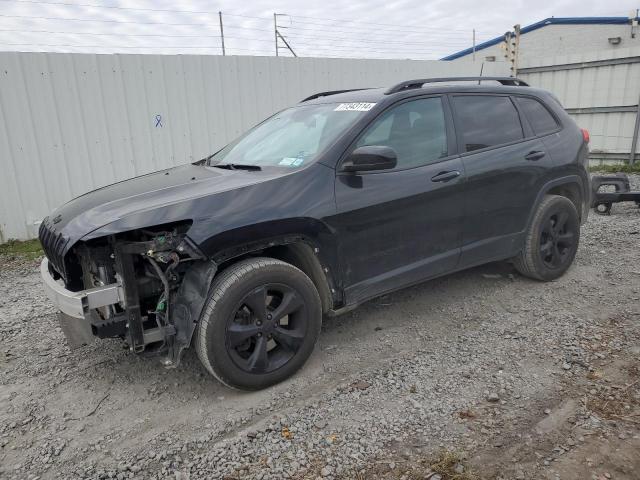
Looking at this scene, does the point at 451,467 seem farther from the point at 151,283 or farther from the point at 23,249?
the point at 23,249

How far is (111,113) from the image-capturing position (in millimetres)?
7297

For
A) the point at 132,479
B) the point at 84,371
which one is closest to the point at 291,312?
the point at 132,479

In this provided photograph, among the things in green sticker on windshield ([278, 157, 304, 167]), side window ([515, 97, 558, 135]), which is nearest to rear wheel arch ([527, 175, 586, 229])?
side window ([515, 97, 558, 135])

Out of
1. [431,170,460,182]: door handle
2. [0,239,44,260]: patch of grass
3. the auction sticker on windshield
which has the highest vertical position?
the auction sticker on windshield

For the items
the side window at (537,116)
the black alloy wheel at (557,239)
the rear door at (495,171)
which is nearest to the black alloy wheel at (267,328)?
the rear door at (495,171)

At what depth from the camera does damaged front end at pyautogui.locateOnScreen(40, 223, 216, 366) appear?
268cm

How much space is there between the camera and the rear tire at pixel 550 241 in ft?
14.5

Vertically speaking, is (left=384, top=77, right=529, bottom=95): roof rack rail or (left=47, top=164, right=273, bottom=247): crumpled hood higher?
(left=384, top=77, right=529, bottom=95): roof rack rail

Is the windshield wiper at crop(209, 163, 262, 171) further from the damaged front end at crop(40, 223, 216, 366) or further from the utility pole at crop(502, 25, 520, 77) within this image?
the utility pole at crop(502, 25, 520, 77)

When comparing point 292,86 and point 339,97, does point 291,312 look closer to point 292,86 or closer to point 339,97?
point 339,97

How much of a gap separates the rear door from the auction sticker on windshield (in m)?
0.82

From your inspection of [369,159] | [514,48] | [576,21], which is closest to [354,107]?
[369,159]

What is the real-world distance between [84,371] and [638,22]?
19.3 m

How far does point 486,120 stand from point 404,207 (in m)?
1.30
